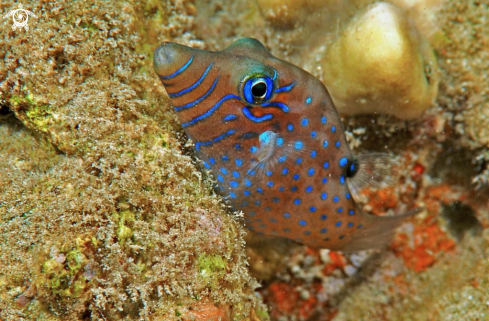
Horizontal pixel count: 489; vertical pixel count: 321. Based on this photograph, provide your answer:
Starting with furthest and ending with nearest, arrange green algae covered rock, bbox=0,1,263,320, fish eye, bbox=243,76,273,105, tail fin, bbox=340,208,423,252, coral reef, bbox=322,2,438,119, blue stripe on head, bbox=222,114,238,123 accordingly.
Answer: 1. tail fin, bbox=340,208,423,252
2. coral reef, bbox=322,2,438,119
3. blue stripe on head, bbox=222,114,238,123
4. fish eye, bbox=243,76,273,105
5. green algae covered rock, bbox=0,1,263,320

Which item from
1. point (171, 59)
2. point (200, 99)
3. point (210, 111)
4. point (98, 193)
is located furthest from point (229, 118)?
point (98, 193)

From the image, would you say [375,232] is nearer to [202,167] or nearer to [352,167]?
[352,167]

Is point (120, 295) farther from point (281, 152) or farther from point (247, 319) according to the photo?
point (281, 152)

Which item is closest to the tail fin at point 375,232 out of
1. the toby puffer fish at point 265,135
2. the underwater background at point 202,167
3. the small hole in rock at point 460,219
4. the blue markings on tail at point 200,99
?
the toby puffer fish at point 265,135

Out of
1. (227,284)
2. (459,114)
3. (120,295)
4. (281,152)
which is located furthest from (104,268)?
(459,114)

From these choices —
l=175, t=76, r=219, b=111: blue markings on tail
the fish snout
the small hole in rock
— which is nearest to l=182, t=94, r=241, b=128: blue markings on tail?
l=175, t=76, r=219, b=111: blue markings on tail

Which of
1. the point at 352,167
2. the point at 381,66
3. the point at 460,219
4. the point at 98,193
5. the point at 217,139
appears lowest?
the point at 98,193

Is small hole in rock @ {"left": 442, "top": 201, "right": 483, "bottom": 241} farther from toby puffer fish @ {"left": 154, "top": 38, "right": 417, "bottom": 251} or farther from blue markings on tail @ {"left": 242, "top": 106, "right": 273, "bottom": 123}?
blue markings on tail @ {"left": 242, "top": 106, "right": 273, "bottom": 123}
